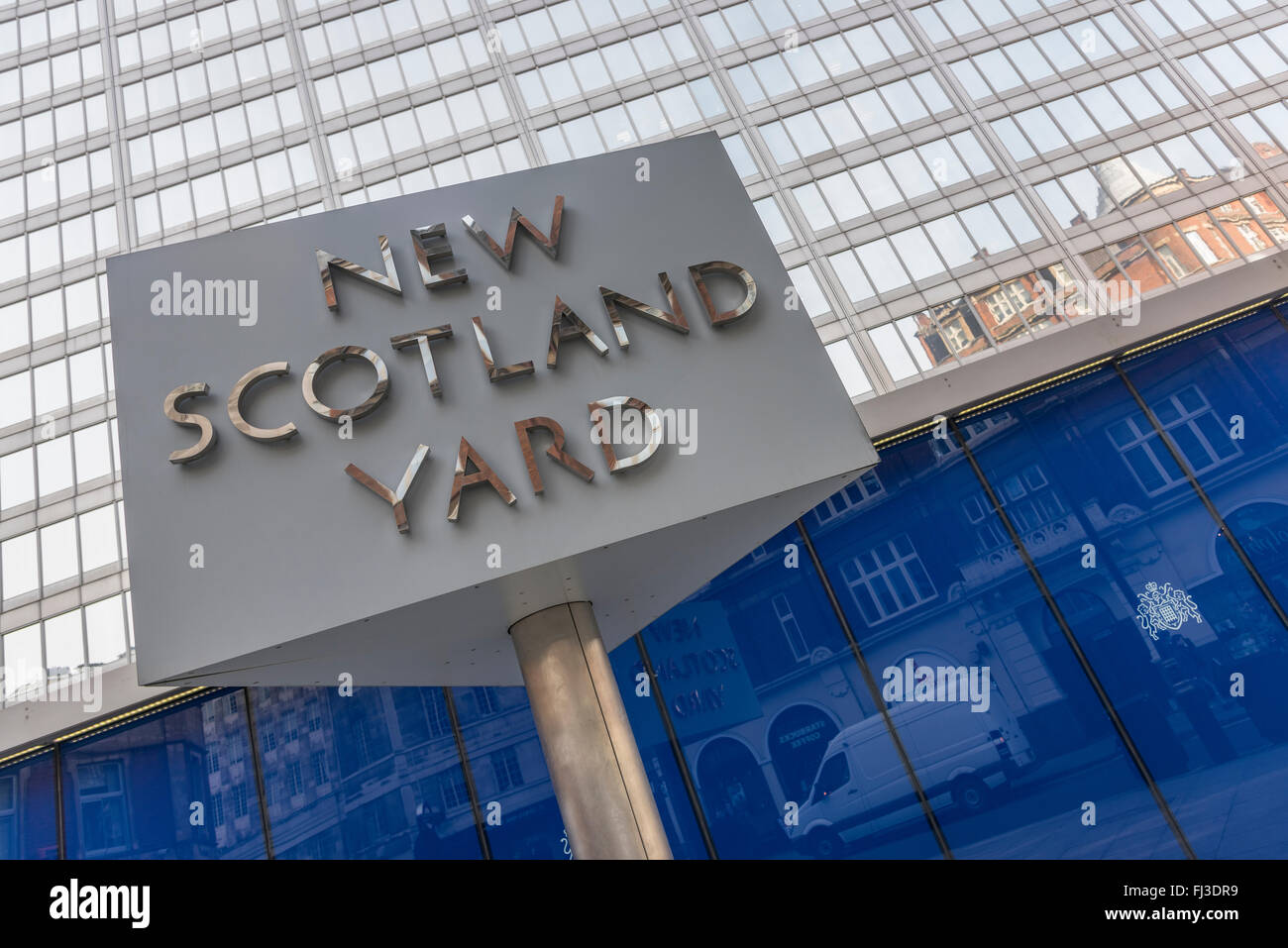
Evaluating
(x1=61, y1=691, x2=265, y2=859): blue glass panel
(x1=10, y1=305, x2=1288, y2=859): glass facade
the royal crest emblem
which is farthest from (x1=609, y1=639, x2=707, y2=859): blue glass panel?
the royal crest emblem

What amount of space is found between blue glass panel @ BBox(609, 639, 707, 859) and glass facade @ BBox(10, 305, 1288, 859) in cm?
5

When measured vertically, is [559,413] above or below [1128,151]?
below

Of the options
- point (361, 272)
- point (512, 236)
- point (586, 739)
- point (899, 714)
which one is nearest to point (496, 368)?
point (512, 236)

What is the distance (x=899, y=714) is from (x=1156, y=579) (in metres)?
6.54

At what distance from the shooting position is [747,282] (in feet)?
44.7

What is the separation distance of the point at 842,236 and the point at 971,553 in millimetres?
9067

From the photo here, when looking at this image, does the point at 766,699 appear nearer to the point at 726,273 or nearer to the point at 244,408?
the point at 726,273

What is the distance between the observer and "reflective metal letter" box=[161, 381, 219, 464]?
467 inches

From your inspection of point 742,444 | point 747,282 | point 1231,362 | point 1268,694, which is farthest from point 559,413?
point 1231,362

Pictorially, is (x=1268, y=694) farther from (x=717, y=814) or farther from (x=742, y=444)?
(x=742, y=444)

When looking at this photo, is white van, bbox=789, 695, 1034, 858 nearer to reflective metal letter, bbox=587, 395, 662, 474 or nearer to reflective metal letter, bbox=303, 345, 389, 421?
reflective metal letter, bbox=587, 395, 662, 474

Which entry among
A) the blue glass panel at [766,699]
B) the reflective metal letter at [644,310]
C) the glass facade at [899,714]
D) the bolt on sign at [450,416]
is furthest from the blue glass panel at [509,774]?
the reflective metal letter at [644,310]

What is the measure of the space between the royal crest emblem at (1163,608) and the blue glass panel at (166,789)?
18.6m
